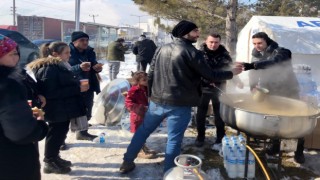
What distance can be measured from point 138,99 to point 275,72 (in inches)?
74.6

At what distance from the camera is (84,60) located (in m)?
4.43

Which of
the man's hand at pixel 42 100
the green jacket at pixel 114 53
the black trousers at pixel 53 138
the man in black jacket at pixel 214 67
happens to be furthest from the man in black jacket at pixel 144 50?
the man's hand at pixel 42 100

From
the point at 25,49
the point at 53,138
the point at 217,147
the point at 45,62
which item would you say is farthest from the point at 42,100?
the point at 25,49

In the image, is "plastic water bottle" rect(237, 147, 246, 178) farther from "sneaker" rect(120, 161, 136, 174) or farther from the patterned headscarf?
the patterned headscarf

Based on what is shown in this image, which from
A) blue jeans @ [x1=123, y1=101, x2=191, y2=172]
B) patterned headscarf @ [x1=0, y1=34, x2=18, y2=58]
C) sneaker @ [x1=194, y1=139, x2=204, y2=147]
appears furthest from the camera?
sneaker @ [x1=194, y1=139, x2=204, y2=147]

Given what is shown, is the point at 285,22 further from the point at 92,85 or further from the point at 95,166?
the point at 95,166

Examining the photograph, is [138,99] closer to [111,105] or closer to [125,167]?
[125,167]

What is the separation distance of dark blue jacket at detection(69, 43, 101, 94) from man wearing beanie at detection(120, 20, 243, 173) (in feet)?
4.80

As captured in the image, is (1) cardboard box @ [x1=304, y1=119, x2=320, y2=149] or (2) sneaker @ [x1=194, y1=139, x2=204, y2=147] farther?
(2) sneaker @ [x1=194, y1=139, x2=204, y2=147]

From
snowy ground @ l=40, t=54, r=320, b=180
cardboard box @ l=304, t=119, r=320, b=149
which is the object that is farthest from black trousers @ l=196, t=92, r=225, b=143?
cardboard box @ l=304, t=119, r=320, b=149

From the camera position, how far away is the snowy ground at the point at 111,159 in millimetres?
3521

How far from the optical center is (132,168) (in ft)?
11.8

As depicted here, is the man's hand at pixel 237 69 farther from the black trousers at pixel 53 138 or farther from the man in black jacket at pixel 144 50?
the man in black jacket at pixel 144 50

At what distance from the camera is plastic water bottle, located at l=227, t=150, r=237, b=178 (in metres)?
3.45
